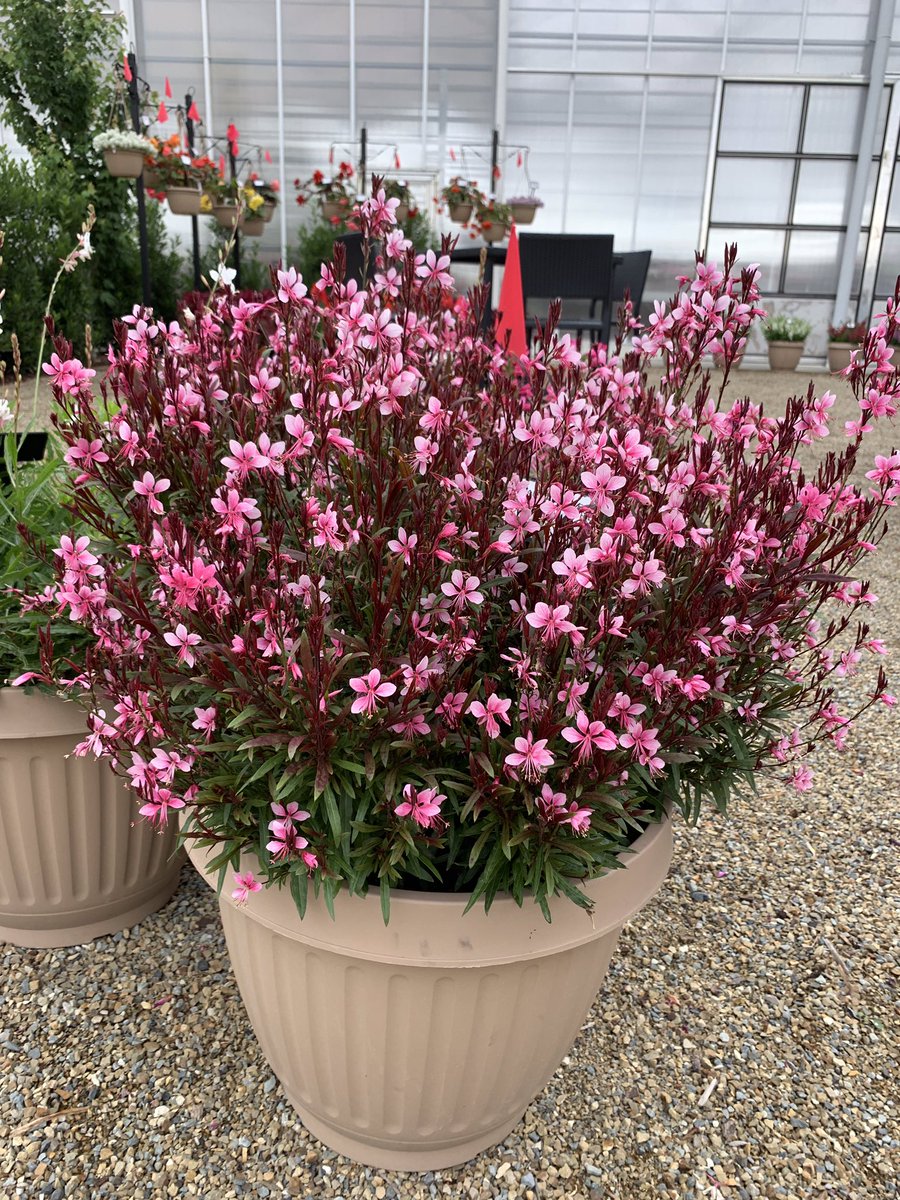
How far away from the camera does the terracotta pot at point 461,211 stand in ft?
28.6

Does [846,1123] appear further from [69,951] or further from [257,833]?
[69,951]

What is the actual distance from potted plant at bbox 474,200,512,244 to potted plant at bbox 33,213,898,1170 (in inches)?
305

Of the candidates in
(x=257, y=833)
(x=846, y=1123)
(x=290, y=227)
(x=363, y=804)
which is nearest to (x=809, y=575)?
(x=363, y=804)

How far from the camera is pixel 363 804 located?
1.12 m

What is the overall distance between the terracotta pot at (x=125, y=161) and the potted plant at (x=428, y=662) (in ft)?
20.0

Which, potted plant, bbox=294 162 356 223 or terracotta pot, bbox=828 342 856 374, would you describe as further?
terracotta pot, bbox=828 342 856 374

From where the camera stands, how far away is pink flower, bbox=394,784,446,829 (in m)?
1.03

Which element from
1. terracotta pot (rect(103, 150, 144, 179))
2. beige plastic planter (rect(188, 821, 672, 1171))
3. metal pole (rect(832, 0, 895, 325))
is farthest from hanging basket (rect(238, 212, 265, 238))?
beige plastic planter (rect(188, 821, 672, 1171))

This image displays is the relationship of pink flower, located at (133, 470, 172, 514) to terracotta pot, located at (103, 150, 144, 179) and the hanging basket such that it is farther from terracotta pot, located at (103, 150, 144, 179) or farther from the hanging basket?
the hanging basket

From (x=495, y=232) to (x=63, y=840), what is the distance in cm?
819

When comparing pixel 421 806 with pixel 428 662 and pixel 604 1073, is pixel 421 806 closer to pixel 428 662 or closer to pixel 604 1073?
pixel 428 662

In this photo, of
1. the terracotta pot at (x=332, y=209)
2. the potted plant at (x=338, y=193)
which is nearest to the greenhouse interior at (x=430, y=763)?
the potted plant at (x=338, y=193)

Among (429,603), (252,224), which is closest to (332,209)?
(252,224)

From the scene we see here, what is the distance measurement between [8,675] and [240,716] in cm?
86
